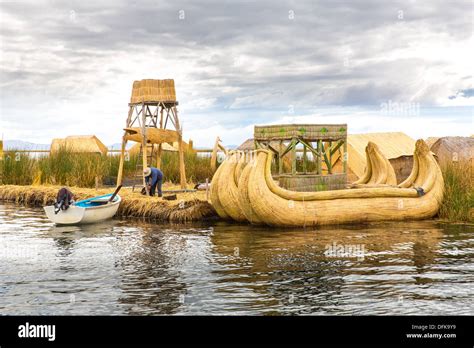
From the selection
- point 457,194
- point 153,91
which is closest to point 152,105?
point 153,91

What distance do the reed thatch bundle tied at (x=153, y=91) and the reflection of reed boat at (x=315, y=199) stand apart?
5693 mm

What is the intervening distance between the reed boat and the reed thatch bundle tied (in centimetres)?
466

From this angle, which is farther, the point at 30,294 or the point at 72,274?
the point at 72,274

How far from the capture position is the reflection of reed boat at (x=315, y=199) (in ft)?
51.1

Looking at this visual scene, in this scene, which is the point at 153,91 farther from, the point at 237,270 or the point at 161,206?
the point at 237,270

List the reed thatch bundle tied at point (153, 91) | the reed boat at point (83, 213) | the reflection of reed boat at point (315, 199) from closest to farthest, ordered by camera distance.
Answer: the reflection of reed boat at point (315, 199) < the reed boat at point (83, 213) < the reed thatch bundle tied at point (153, 91)

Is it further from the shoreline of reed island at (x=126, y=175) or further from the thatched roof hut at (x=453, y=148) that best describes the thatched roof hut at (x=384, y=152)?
the shoreline of reed island at (x=126, y=175)

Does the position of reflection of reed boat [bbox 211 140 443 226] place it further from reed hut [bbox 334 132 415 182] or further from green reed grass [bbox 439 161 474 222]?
reed hut [bbox 334 132 415 182]

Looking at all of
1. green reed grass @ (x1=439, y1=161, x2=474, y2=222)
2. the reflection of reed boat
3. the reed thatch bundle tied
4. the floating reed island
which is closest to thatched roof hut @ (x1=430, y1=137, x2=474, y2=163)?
green reed grass @ (x1=439, y1=161, x2=474, y2=222)

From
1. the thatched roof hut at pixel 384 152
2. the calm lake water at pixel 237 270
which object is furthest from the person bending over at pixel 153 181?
the thatched roof hut at pixel 384 152

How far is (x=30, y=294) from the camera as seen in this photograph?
9.34m

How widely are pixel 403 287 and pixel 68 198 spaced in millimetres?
9998

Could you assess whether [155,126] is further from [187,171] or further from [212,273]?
[212,273]
